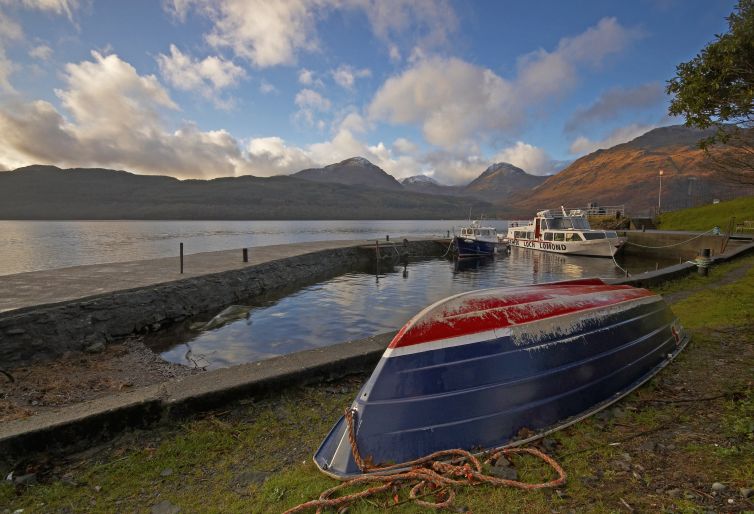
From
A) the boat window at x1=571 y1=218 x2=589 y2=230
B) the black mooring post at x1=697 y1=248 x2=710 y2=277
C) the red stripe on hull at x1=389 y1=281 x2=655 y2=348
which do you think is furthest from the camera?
the boat window at x1=571 y1=218 x2=589 y2=230

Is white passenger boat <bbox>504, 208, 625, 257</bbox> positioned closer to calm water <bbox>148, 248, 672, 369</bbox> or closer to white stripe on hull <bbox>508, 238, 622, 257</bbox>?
white stripe on hull <bbox>508, 238, 622, 257</bbox>

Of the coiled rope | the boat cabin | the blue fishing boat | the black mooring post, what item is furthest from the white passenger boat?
the coiled rope

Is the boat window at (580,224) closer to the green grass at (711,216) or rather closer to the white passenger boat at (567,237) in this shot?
the white passenger boat at (567,237)

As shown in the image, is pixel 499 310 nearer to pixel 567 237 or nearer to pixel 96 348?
pixel 96 348

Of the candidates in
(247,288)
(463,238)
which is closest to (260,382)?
(247,288)

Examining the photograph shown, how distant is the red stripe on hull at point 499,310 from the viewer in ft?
13.3

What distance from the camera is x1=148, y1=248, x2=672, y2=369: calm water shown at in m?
10.9

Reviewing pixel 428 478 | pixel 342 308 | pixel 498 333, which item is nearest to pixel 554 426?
pixel 498 333

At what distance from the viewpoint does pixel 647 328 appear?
5832 mm

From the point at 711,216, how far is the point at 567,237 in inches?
664

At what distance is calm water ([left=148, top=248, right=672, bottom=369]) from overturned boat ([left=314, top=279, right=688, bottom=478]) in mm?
7218

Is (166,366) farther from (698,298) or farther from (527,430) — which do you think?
(698,298)

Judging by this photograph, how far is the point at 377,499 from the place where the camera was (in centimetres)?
328

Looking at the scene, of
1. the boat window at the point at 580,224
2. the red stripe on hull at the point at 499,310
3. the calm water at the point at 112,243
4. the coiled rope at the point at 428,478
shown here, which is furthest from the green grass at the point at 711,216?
the coiled rope at the point at 428,478
